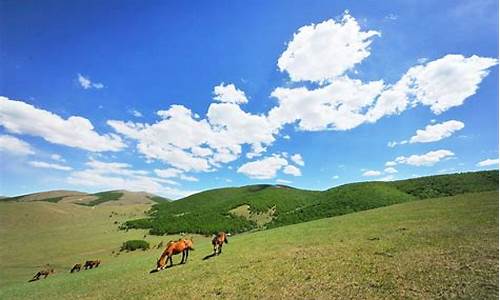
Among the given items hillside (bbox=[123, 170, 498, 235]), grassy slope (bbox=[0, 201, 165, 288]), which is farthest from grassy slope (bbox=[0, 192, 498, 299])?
hillside (bbox=[123, 170, 498, 235])

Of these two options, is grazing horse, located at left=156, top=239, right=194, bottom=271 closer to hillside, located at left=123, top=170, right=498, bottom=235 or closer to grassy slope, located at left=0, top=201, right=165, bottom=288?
grassy slope, located at left=0, top=201, right=165, bottom=288

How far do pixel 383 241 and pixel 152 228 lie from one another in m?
57.1

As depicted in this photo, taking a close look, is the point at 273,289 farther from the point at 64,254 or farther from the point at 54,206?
the point at 54,206

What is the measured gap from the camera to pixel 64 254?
46344 millimetres

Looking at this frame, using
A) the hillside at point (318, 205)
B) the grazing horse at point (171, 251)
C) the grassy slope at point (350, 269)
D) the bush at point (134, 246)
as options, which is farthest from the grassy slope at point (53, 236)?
the grassy slope at point (350, 269)

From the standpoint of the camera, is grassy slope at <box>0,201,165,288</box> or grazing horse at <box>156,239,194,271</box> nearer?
grazing horse at <box>156,239,194,271</box>

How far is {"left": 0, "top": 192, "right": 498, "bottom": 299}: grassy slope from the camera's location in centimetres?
1217

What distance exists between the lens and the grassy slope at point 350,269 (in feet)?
39.9

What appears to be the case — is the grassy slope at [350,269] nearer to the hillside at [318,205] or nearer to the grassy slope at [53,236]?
the grassy slope at [53,236]

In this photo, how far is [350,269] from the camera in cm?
1497

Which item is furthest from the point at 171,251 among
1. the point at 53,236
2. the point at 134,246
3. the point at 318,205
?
the point at 53,236

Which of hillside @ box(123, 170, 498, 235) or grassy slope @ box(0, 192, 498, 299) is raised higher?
hillside @ box(123, 170, 498, 235)

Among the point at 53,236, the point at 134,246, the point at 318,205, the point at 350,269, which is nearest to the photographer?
the point at 350,269

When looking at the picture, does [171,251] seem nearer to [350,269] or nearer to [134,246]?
[350,269]
